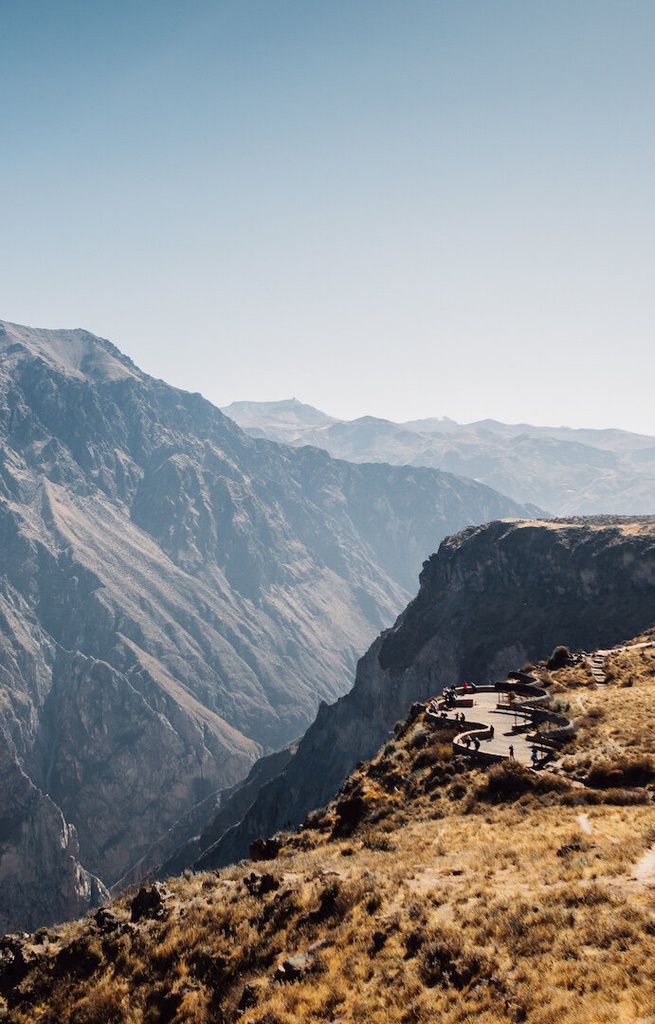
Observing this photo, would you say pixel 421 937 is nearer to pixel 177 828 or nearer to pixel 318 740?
pixel 318 740

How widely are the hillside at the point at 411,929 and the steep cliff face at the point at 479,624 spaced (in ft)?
277

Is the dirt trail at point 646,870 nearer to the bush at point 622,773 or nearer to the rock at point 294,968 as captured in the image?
the rock at point 294,968

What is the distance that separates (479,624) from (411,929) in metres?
114

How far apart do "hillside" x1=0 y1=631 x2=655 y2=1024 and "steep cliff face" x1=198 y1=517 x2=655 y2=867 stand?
84.4 meters

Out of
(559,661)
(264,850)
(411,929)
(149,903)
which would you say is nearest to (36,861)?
(559,661)

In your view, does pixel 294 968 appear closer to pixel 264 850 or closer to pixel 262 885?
pixel 262 885

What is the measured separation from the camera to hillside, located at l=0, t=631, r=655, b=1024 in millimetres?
12336

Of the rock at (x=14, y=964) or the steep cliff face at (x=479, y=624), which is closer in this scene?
the rock at (x=14, y=964)

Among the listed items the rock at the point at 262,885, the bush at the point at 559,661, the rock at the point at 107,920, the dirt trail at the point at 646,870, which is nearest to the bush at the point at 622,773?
the dirt trail at the point at 646,870

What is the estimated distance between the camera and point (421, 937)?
14.6m

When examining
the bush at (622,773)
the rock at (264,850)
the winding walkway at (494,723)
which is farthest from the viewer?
the winding walkway at (494,723)

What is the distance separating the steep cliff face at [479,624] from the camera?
362 feet

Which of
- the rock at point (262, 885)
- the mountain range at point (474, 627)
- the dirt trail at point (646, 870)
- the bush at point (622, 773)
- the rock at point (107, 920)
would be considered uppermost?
the dirt trail at point (646, 870)

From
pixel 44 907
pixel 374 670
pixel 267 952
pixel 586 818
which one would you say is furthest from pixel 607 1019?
pixel 44 907
